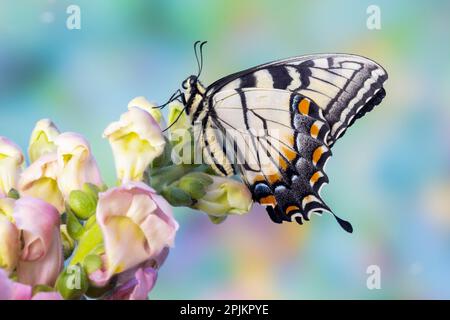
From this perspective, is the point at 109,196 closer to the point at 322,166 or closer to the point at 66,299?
the point at 66,299

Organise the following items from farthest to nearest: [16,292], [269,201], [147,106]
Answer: [269,201] → [147,106] → [16,292]

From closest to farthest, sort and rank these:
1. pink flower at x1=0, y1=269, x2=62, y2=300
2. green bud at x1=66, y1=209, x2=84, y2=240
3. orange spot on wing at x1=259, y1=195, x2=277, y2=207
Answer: pink flower at x1=0, y1=269, x2=62, y2=300 < green bud at x1=66, y1=209, x2=84, y2=240 < orange spot on wing at x1=259, y1=195, x2=277, y2=207

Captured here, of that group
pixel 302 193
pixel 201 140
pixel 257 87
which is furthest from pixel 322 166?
pixel 201 140

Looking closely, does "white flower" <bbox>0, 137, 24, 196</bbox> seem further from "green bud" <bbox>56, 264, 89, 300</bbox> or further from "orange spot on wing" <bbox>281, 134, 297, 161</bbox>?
"orange spot on wing" <bbox>281, 134, 297, 161</bbox>

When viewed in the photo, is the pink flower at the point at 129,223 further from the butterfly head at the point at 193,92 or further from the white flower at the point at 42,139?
the butterfly head at the point at 193,92

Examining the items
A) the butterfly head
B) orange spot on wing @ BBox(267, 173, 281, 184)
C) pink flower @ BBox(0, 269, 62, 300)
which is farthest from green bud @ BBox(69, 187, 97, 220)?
orange spot on wing @ BBox(267, 173, 281, 184)

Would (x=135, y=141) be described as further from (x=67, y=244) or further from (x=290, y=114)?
(x=290, y=114)

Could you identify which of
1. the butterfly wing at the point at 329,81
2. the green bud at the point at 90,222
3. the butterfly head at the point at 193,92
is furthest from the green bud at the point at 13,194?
the butterfly wing at the point at 329,81

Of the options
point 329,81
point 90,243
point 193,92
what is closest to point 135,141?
point 90,243
